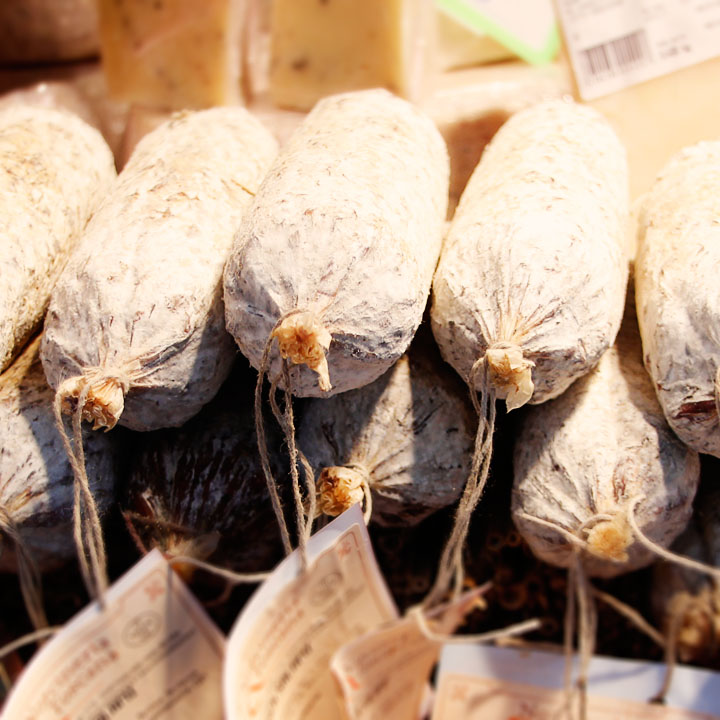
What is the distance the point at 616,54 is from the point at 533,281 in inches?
31.2

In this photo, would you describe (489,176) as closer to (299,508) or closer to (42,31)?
(299,508)

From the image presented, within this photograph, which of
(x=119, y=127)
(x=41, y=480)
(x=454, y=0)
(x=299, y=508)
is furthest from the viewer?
(x=119, y=127)

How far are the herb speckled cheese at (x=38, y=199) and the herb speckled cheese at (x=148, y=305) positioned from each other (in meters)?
0.09

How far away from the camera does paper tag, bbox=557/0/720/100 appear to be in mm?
1293

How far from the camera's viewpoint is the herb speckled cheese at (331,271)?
719 mm

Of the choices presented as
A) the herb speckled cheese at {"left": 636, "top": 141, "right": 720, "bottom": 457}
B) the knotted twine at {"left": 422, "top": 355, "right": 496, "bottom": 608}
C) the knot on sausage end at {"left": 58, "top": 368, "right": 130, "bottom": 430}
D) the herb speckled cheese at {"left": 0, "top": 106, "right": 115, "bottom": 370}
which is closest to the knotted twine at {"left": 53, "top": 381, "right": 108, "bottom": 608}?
the knot on sausage end at {"left": 58, "top": 368, "right": 130, "bottom": 430}

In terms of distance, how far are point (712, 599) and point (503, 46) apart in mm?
1042

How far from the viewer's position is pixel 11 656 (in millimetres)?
954

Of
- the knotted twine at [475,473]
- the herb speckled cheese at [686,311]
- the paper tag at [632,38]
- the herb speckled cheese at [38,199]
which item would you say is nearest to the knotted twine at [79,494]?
the herb speckled cheese at [38,199]

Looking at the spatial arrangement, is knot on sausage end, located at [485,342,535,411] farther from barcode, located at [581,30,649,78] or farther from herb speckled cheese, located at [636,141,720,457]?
barcode, located at [581,30,649,78]

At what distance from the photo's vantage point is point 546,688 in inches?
36.7

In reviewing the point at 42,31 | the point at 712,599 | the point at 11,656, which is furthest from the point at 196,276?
the point at 42,31

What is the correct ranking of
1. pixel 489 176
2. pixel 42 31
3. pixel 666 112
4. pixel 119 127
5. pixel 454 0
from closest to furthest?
pixel 489 176, pixel 666 112, pixel 454 0, pixel 119 127, pixel 42 31

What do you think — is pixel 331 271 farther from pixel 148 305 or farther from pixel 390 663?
pixel 390 663
